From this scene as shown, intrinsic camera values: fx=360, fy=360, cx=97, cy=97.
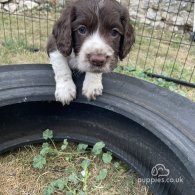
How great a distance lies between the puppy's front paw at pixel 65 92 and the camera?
3111 mm

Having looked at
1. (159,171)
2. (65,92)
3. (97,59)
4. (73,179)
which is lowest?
(73,179)

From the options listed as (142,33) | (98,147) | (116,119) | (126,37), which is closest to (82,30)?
(126,37)

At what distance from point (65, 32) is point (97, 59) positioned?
16.7 inches

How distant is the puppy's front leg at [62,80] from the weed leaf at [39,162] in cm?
61

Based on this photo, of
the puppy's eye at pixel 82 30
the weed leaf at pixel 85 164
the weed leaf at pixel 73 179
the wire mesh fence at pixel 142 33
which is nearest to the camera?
the puppy's eye at pixel 82 30

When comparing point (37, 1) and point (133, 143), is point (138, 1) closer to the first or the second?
point (37, 1)

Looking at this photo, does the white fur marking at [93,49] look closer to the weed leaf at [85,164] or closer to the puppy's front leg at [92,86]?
the puppy's front leg at [92,86]

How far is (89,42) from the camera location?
2.76 metres

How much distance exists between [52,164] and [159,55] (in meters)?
3.58

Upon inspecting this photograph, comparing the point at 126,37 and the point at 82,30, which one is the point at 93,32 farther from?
the point at 126,37

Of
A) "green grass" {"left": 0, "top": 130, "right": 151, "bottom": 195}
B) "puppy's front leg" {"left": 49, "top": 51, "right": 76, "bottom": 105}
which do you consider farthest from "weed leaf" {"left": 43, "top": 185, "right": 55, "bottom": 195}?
"puppy's front leg" {"left": 49, "top": 51, "right": 76, "bottom": 105}

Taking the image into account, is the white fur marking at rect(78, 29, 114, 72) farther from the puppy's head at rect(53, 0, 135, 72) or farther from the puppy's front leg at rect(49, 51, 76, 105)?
the puppy's front leg at rect(49, 51, 76, 105)

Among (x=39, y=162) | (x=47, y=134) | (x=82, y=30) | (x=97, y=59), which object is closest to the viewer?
(x=97, y=59)

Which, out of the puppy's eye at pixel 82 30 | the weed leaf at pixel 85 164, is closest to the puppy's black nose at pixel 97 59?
the puppy's eye at pixel 82 30
